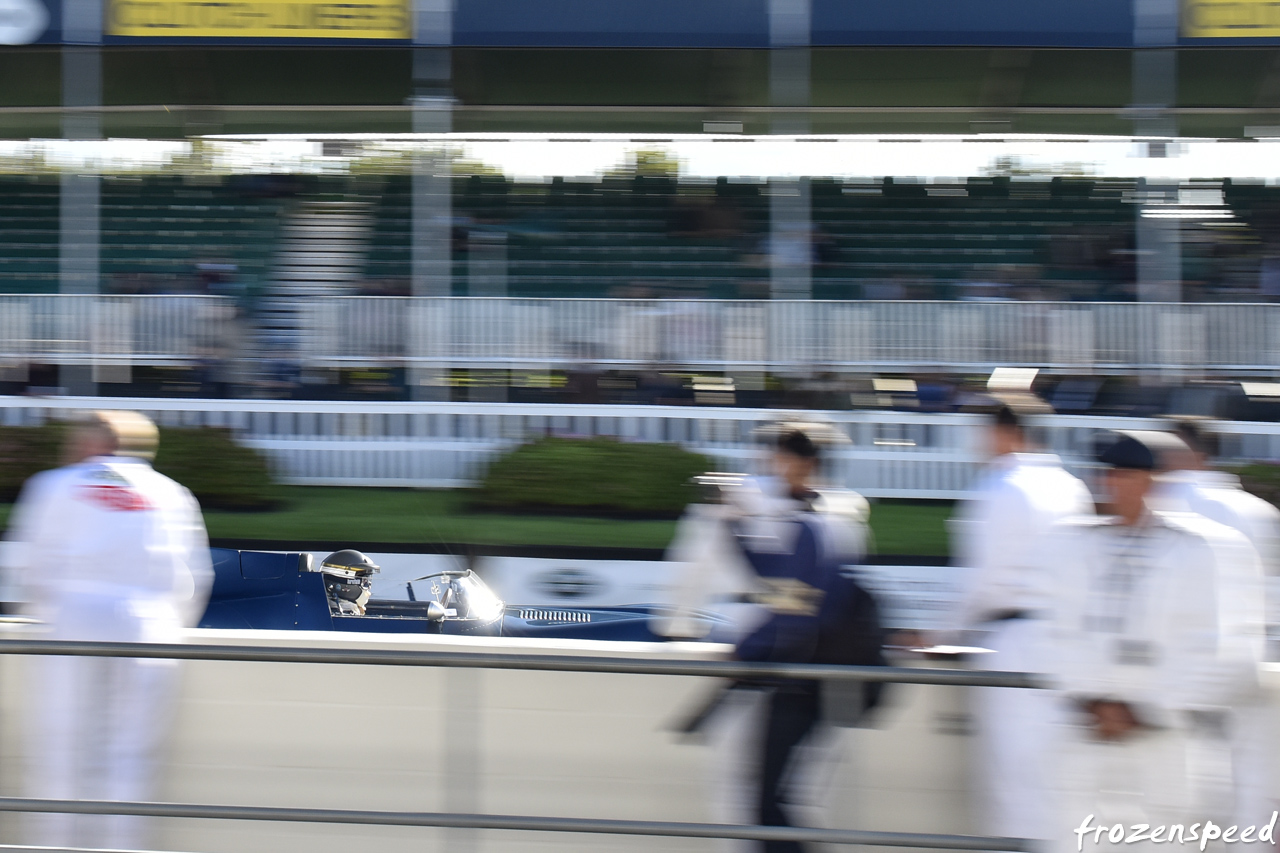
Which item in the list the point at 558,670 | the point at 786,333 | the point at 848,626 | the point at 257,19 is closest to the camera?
the point at 558,670

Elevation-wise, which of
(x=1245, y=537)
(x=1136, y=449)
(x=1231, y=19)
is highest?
(x=1231, y=19)

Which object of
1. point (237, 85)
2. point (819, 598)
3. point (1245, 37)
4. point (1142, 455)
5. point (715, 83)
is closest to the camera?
point (1142, 455)

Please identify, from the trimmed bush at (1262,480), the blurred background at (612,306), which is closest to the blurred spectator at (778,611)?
the blurred background at (612,306)

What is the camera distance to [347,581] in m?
6.44

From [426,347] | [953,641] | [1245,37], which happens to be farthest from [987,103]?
[953,641]

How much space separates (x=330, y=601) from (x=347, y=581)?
0.45 feet

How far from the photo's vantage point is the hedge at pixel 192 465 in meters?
10.2

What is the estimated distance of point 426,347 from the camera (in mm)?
10969

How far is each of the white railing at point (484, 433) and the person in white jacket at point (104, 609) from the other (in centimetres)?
661

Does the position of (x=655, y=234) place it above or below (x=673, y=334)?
above

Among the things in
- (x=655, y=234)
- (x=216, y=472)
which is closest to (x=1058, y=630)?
(x=216, y=472)

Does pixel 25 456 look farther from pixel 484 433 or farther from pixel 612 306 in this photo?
pixel 612 306

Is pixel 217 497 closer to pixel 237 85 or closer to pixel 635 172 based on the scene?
pixel 237 85

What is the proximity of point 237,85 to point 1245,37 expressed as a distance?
972 centimetres
